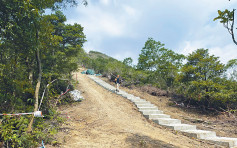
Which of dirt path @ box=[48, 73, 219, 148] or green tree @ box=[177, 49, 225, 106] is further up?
green tree @ box=[177, 49, 225, 106]

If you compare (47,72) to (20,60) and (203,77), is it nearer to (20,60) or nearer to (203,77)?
(20,60)

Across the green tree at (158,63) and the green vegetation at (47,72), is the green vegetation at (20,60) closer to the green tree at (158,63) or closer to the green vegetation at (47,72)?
the green vegetation at (47,72)

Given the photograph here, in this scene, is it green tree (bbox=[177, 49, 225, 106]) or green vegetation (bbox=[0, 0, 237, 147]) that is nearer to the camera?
green vegetation (bbox=[0, 0, 237, 147])

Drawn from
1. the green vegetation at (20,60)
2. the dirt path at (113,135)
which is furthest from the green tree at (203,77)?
the green vegetation at (20,60)

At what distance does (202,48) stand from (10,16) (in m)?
11.3

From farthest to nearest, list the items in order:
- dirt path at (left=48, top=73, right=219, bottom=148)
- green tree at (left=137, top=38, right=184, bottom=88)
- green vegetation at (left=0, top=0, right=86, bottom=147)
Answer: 1. green tree at (left=137, top=38, right=184, bottom=88)
2. dirt path at (left=48, top=73, right=219, bottom=148)
3. green vegetation at (left=0, top=0, right=86, bottom=147)

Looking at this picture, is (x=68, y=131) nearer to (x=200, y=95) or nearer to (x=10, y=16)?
(x=10, y=16)

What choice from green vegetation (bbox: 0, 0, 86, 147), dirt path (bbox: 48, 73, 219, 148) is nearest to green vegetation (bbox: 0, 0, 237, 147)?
green vegetation (bbox: 0, 0, 86, 147)

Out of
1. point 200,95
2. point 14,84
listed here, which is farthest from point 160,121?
point 14,84

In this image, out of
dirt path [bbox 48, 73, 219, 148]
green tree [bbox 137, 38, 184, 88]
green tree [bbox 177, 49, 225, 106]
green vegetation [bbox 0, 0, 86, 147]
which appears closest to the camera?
green vegetation [bbox 0, 0, 86, 147]

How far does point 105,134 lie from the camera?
15.6 feet

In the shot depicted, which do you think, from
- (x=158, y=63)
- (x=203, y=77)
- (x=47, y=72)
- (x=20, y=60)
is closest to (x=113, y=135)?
(x=20, y=60)

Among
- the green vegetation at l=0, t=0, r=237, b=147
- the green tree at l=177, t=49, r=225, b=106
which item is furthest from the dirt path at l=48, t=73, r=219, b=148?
the green tree at l=177, t=49, r=225, b=106

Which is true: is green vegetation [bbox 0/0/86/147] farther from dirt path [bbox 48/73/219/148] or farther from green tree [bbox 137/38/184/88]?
green tree [bbox 137/38/184/88]
